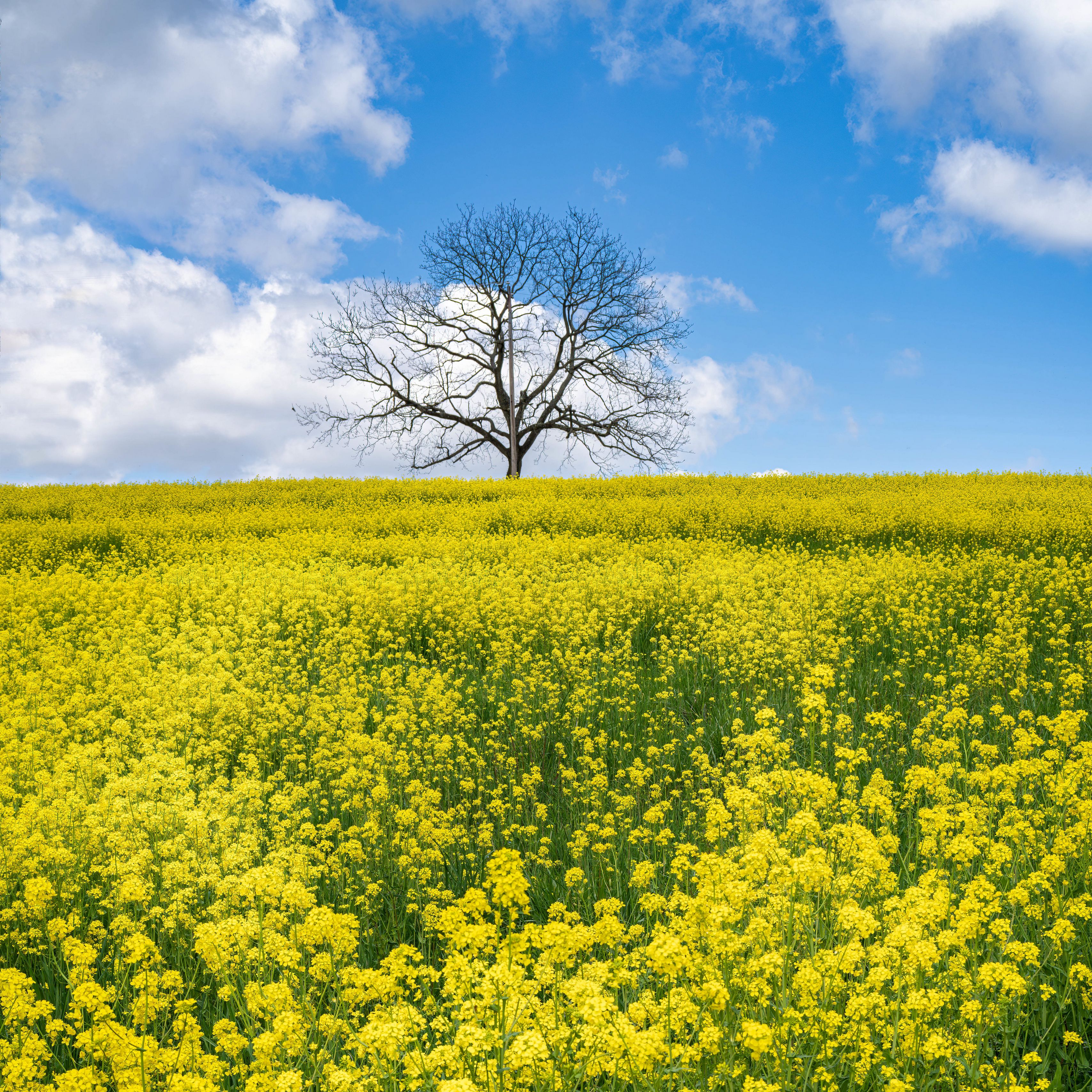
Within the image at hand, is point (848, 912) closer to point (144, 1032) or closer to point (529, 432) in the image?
point (144, 1032)

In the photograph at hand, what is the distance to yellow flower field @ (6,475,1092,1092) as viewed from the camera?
8.37 feet

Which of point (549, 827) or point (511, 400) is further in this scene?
point (511, 400)

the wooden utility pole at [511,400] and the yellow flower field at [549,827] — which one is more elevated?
the wooden utility pole at [511,400]

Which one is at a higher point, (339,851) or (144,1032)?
(339,851)

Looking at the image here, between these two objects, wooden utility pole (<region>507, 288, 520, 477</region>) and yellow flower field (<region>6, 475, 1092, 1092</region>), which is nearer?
yellow flower field (<region>6, 475, 1092, 1092</region>)

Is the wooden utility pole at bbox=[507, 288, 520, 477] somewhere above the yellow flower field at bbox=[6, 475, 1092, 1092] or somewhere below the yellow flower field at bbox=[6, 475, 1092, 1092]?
above

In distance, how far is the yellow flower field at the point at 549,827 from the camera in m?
2.55

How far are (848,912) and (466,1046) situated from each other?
1.46 metres

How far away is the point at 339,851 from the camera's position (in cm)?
437

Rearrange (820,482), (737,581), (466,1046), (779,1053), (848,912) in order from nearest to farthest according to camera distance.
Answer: (466,1046), (779,1053), (848,912), (737,581), (820,482)

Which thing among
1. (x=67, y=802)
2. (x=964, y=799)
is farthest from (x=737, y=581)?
(x=67, y=802)

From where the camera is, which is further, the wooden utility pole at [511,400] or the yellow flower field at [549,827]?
the wooden utility pole at [511,400]

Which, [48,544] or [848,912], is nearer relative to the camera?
[848,912]

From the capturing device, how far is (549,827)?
5.17 metres
